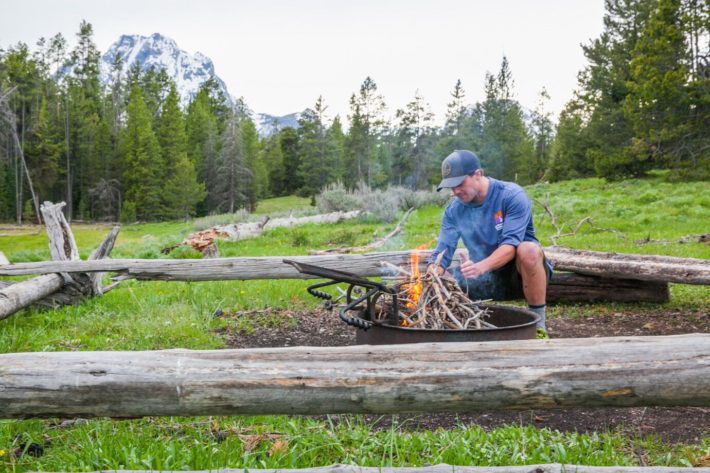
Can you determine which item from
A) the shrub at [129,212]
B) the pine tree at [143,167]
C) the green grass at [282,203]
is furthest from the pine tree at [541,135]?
the shrub at [129,212]

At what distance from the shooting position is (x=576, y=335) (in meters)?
5.36

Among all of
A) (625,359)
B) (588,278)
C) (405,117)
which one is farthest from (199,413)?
(405,117)

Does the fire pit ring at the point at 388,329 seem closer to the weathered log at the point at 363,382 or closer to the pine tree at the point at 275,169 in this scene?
the weathered log at the point at 363,382

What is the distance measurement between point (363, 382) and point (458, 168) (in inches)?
106

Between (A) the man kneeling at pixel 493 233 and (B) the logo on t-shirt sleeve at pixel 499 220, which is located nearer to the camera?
(A) the man kneeling at pixel 493 233

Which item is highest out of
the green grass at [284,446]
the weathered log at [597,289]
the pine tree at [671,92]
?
the pine tree at [671,92]

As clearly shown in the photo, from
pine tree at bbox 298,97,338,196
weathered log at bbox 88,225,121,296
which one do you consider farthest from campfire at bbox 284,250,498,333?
pine tree at bbox 298,97,338,196

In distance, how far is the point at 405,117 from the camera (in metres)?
62.0

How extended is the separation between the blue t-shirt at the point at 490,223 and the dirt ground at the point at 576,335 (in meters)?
1.21

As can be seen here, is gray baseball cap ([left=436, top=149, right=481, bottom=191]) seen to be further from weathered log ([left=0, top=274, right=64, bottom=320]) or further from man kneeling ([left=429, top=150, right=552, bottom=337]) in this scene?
weathered log ([left=0, top=274, right=64, bottom=320])

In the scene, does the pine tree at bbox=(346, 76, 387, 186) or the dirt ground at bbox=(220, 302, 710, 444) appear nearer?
the dirt ground at bbox=(220, 302, 710, 444)

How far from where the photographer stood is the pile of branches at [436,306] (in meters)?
4.15

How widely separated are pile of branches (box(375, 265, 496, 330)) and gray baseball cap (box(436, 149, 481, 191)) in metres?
0.73

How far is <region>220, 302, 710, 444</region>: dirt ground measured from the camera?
3340 millimetres
